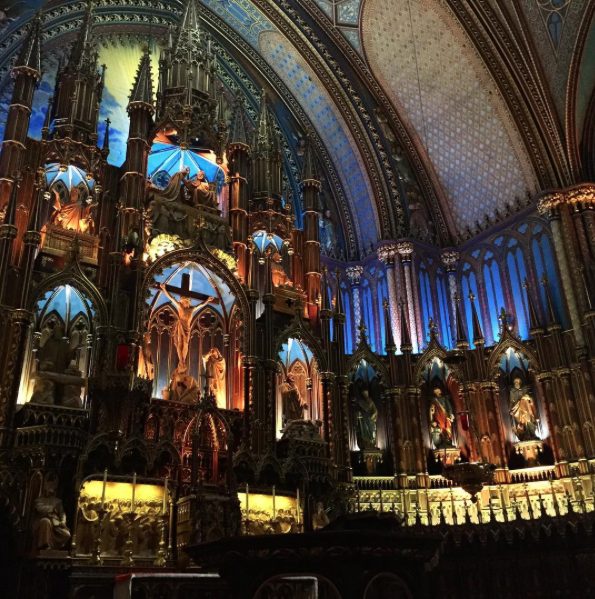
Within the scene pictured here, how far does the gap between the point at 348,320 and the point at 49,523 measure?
13481mm

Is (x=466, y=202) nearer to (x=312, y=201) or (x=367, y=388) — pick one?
(x=312, y=201)

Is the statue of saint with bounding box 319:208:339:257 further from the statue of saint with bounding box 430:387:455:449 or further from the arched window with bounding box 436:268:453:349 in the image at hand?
the statue of saint with bounding box 430:387:455:449

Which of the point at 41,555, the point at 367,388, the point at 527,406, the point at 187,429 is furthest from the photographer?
the point at 367,388

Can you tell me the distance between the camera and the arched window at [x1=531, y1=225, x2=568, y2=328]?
20886 mm

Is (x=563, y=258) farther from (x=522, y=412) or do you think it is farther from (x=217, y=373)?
(x=217, y=373)

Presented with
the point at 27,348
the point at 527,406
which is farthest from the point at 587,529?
the point at 27,348

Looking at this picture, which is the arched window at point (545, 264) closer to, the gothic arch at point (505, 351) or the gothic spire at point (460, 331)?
the gothic arch at point (505, 351)

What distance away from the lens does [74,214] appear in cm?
1847

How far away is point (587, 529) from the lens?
54.6 feet

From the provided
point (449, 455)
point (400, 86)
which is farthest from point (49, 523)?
point (400, 86)

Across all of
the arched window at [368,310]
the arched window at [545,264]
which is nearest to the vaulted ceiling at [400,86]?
the arched window at [368,310]

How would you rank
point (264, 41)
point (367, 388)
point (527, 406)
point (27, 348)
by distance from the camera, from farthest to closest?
point (264, 41) → point (367, 388) → point (527, 406) → point (27, 348)

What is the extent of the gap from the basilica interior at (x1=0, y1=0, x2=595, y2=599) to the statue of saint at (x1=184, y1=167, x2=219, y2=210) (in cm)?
9

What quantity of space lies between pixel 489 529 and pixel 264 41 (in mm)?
19961
